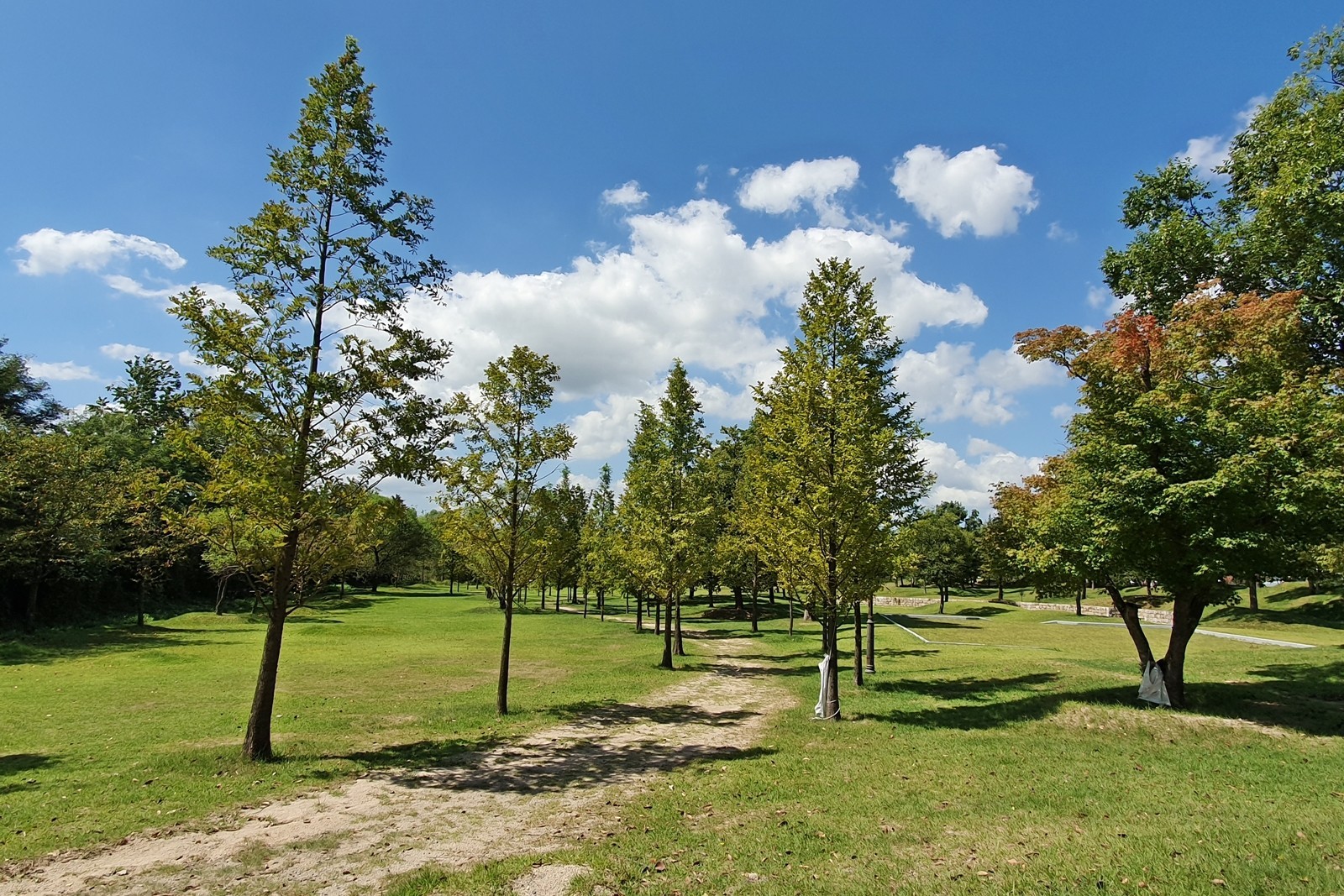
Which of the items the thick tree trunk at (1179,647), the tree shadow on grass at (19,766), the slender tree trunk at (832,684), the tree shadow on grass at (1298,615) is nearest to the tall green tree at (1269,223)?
the thick tree trunk at (1179,647)

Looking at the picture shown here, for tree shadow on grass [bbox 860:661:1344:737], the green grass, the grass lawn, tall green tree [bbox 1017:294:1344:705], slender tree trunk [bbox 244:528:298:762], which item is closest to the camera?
the grass lawn

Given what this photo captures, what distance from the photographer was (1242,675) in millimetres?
17031

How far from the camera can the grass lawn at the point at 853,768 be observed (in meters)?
6.55

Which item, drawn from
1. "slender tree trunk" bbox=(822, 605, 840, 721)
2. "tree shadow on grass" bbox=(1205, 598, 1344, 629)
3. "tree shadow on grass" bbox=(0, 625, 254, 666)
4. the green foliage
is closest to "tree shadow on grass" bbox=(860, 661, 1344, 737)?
"slender tree trunk" bbox=(822, 605, 840, 721)

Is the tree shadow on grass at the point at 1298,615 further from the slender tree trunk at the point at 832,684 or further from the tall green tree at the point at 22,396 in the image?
the tall green tree at the point at 22,396

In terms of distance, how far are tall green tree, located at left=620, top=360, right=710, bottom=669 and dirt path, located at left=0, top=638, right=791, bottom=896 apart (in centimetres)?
1004

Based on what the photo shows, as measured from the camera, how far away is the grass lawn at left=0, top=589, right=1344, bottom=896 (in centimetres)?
655

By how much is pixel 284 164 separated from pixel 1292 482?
19127 millimetres

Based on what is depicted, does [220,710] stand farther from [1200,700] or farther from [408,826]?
[1200,700]

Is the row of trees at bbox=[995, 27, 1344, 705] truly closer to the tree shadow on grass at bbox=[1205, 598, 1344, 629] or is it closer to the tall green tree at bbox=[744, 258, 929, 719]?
the tall green tree at bbox=[744, 258, 929, 719]

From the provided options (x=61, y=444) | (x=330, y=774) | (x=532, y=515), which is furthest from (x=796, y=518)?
(x=61, y=444)

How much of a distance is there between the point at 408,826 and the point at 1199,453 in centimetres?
1535

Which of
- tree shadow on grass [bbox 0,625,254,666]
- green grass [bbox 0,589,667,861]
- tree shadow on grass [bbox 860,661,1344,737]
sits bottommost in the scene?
tree shadow on grass [bbox 0,625,254,666]

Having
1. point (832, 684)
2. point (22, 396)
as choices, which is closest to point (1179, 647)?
point (832, 684)
